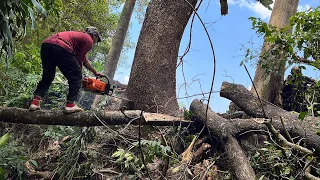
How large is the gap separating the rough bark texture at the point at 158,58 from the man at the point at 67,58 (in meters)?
0.88

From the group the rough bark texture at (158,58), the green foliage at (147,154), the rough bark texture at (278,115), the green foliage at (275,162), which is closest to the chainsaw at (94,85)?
the rough bark texture at (158,58)

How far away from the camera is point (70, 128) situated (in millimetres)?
3871

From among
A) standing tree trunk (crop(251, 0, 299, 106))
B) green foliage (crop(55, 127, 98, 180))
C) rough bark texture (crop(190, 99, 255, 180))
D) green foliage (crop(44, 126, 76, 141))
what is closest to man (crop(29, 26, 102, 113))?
green foliage (crop(55, 127, 98, 180))

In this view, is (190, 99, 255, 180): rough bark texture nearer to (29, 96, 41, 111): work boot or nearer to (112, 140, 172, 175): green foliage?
(112, 140, 172, 175): green foliage

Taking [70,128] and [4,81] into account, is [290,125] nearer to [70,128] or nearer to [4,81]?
[70,128]

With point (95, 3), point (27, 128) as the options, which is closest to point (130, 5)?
point (95, 3)

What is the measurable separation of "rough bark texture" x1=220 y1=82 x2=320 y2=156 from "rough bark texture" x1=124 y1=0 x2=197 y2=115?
818 mm

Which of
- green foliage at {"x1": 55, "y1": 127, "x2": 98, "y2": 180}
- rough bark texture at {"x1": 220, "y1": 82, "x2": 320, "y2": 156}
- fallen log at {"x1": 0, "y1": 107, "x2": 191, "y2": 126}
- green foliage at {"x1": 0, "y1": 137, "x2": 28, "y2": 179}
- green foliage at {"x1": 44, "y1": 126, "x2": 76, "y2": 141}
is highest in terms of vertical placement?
rough bark texture at {"x1": 220, "y1": 82, "x2": 320, "y2": 156}

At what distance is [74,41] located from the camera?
3.39 m

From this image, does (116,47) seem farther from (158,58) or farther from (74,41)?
(74,41)

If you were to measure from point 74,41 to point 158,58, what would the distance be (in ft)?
3.88

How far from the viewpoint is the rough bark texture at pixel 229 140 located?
2.69m

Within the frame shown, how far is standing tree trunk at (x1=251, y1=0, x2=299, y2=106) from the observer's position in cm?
504

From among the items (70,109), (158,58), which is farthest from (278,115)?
(70,109)
